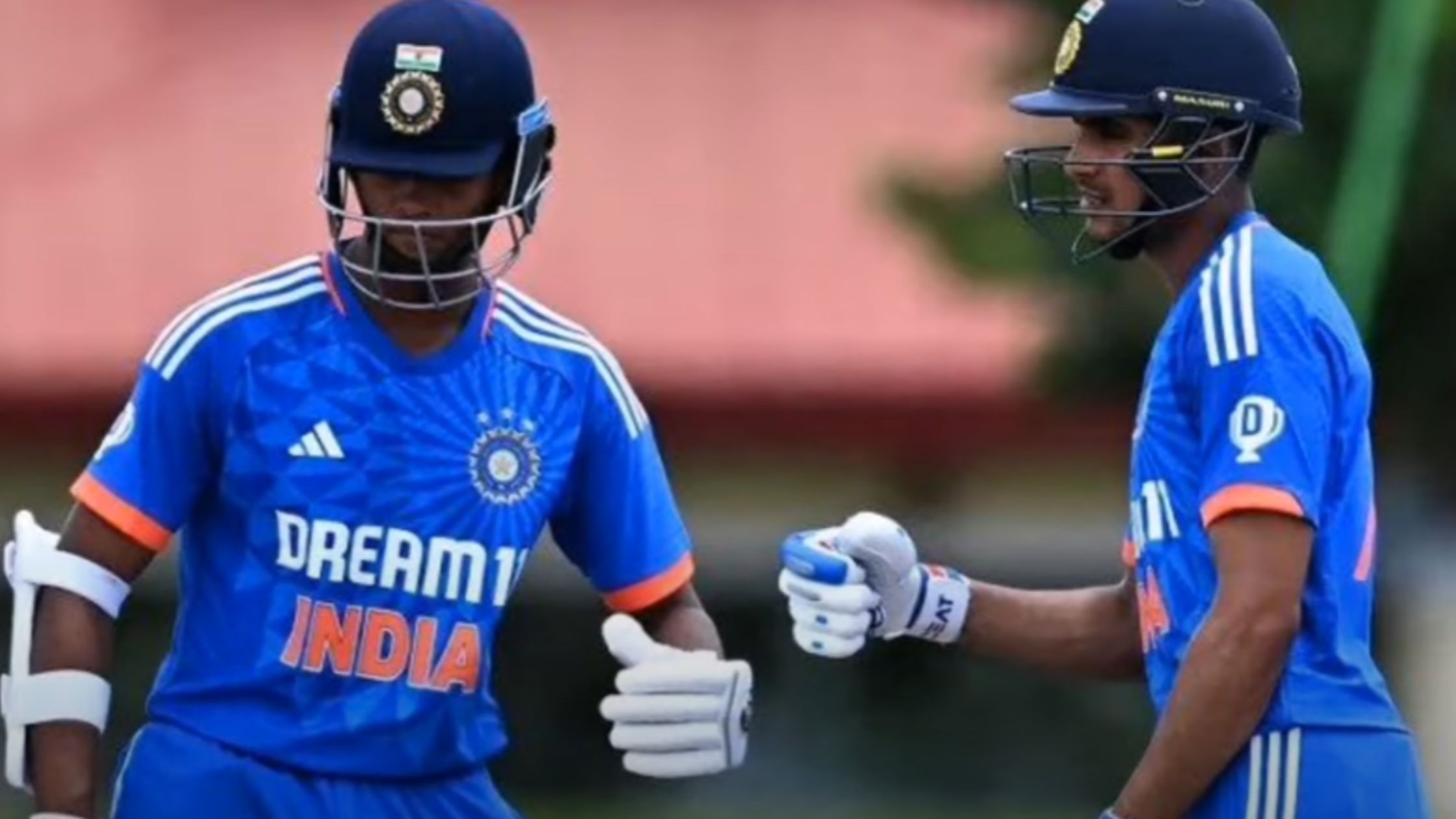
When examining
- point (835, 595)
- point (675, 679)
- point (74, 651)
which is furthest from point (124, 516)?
point (835, 595)

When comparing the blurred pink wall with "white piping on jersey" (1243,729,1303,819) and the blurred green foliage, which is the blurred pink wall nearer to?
the blurred green foliage

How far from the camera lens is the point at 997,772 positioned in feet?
57.0

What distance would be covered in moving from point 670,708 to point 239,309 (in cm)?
87

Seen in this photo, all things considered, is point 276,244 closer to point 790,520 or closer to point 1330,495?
point 790,520

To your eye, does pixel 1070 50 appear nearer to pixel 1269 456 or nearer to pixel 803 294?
pixel 1269 456

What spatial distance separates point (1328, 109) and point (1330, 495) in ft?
27.4

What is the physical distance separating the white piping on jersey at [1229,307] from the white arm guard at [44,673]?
1.65m

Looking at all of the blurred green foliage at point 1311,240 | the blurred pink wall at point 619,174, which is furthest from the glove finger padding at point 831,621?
the blurred pink wall at point 619,174

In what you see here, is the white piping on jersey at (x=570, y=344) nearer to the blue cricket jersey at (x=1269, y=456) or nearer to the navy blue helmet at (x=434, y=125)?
the navy blue helmet at (x=434, y=125)

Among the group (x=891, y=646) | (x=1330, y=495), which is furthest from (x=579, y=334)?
(x=891, y=646)

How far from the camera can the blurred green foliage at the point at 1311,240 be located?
14.3 metres

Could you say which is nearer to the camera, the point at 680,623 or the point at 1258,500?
the point at 1258,500

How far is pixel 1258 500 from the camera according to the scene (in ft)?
19.9

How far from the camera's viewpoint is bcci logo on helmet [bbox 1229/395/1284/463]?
608cm
